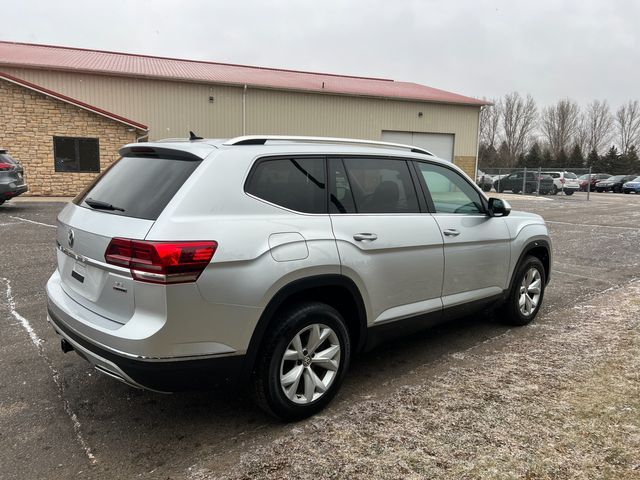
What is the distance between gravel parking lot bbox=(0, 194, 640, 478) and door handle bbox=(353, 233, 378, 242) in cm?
112

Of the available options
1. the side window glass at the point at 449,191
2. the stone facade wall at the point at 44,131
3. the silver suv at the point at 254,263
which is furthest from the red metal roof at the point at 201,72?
the silver suv at the point at 254,263

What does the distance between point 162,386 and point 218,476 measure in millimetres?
558

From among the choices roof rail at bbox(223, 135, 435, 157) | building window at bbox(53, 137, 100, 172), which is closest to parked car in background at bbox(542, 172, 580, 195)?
building window at bbox(53, 137, 100, 172)

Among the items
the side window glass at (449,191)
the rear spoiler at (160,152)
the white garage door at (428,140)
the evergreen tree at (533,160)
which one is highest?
the evergreen tree at (533,160)

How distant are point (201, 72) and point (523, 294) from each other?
74.9 ft

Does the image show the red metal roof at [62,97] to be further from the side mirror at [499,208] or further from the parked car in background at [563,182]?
the parked car in background at [563,182]

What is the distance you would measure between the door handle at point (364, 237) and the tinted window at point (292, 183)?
271 millimetres

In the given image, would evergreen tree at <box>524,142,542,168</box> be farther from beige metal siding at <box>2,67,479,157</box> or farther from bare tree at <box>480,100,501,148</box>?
beige metal siding at <box>2,67,479,157</box>

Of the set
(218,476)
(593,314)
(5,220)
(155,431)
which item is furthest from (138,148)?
(5,220)

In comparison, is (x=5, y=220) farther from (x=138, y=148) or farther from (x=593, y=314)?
(x=593, y=314)

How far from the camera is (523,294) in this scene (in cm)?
523

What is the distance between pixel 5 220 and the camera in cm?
1188

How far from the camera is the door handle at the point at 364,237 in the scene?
3447mm

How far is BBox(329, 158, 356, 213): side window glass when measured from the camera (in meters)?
3.49
